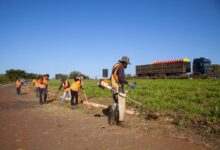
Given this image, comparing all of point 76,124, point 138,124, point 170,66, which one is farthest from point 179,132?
point 170,66

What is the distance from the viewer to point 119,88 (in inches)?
281

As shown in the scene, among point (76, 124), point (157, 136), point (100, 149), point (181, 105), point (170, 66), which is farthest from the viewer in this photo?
point (170, 66)

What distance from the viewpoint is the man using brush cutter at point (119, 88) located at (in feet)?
22.9

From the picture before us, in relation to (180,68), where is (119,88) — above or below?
below

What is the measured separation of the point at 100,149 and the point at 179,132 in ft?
8.01

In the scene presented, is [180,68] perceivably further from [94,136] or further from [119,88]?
[94,136]

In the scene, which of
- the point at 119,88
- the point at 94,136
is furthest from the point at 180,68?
the point at 94,136

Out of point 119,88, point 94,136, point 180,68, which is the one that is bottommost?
point 94,136

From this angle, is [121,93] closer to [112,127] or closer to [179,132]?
[112,127]

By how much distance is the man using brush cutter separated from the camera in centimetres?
699

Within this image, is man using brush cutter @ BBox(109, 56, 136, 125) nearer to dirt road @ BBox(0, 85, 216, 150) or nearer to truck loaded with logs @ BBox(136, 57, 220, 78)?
dirt road @ BBox(0, 85, 216, 150)

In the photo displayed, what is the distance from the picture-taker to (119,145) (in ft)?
16.9

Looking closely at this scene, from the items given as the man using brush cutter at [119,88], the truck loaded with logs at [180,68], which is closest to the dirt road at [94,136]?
the man using brush cutter at [119,88]

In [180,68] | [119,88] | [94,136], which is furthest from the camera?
[180,68]
